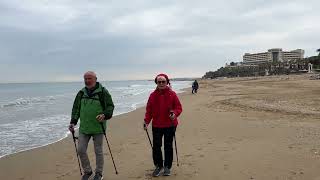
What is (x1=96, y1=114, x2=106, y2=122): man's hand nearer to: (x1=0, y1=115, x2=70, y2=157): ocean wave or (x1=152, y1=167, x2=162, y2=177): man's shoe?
(x1=152, y1=167, x2=162, y2=177): man's shoe

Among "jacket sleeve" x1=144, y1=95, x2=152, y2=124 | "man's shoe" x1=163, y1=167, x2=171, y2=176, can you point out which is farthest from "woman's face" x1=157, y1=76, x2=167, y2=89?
"man's shoe" x1=163, y1=167, x2=171, y2=176

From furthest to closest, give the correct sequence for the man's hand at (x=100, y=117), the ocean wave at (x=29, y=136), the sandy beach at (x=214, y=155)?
the ocean wave at (x=29, y=136), the sandy beach at (x=214, y=155), the man's hand at (x=100, y=117)

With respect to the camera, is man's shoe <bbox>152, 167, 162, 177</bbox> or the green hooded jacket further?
man's shoe <bbox>152, 167, 162, 177</bbox>

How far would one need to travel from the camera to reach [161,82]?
6.70m

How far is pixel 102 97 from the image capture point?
643cm

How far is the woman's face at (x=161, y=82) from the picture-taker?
6.68 m

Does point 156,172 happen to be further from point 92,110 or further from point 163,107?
point 92,110

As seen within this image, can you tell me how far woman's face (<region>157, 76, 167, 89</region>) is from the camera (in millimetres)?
6684

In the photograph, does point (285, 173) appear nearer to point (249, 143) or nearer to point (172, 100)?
point (172, 100)

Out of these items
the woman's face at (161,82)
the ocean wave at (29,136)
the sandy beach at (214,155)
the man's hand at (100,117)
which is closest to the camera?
the man's hand at (100,117)

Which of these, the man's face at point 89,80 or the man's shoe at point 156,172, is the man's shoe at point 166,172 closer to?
the man's shoe at point 156,172

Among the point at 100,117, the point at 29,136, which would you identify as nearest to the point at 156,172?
the point at 100,117

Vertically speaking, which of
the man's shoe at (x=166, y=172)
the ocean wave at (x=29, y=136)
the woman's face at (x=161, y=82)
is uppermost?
the woman's face at (x=161, y=82)

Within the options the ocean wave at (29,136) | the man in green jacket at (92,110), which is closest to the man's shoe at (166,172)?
the man in green jacket at (92,110)
